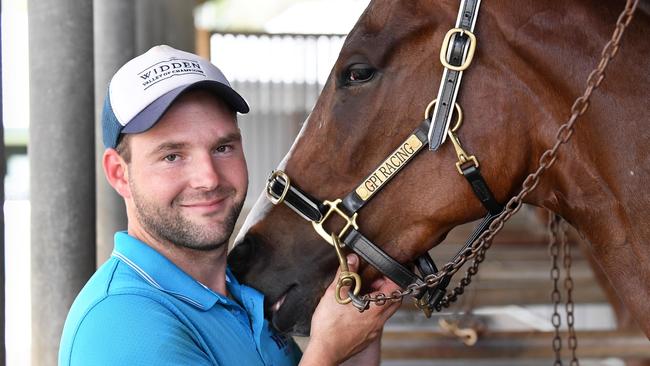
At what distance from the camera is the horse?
1.81 m

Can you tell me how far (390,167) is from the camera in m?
1.92

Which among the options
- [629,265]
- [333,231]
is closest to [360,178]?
[333,231]

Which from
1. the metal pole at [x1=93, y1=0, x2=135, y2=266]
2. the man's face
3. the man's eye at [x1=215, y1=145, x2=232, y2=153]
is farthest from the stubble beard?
the metal pole at [x1=93, y1=0, x2=135, y2=266]

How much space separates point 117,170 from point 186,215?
0.20 meters

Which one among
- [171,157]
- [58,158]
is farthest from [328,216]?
[58,158]

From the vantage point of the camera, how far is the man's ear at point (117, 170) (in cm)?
190

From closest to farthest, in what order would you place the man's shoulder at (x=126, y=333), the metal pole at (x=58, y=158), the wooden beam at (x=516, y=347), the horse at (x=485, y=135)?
the man's shoulder at (x=126, y=333) → the horse at (x=485, y=135) → the metal pole at (x=58, y=158) → the wooden beam at (x=516, y=347)

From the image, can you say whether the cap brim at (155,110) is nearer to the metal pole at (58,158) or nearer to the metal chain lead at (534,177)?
the metal chain lead at (534,177)

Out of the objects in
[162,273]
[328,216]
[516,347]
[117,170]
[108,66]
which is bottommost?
[516,347]

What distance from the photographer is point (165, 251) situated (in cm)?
193

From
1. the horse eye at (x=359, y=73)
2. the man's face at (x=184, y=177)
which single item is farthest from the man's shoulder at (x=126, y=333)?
the horse eye at (x=359, y=73)

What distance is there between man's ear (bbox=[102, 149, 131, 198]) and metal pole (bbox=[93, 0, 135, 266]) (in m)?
1.05

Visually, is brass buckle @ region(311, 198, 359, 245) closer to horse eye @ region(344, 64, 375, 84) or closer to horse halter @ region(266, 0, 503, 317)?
horse halter @ region(266, 0, 503, 317)

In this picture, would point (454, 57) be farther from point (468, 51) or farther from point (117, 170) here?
point (117, 170)
